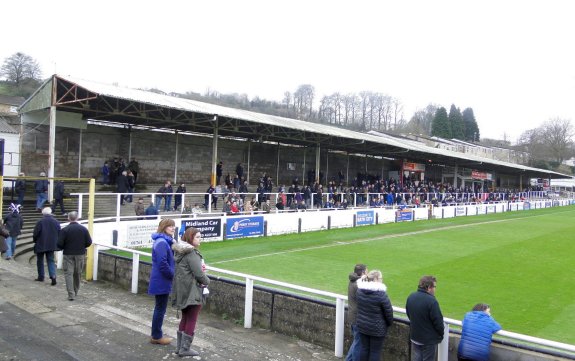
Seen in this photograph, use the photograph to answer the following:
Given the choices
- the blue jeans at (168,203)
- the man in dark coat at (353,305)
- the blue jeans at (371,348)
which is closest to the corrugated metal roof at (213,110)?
the blue jeans at (168,203)

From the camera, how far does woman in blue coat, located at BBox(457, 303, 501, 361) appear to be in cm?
522

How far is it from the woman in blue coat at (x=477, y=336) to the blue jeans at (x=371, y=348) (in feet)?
2.96

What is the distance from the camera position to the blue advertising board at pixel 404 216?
100ft

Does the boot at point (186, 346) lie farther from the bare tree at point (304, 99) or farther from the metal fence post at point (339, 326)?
the bare tree at point (304, 99)

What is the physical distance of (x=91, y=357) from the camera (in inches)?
230

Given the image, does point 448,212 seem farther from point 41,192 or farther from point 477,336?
point 477,336

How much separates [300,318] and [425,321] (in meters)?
2.37

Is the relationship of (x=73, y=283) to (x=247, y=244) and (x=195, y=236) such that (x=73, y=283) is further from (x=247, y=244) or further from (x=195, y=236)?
(x=247, y=244)

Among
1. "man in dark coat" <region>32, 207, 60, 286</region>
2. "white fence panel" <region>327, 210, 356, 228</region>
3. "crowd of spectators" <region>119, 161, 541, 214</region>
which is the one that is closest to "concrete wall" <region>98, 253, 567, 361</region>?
"man in dark coat" <region>32, 207, 60, 286</region>

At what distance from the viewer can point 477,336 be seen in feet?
17.3

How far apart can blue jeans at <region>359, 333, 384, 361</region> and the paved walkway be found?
1.09 meters

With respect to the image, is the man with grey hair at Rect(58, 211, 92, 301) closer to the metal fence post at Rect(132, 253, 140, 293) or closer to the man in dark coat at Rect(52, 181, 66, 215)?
the metal fence post at Rect(132, 253, 140, 293)

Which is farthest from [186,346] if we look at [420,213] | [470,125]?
[470,125]

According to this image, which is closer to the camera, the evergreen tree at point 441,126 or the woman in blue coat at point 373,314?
the woman in blue coat at point 373,314
